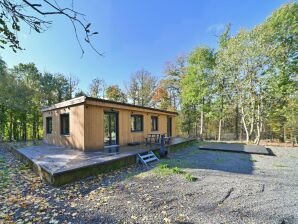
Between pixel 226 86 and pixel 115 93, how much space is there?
1425cm

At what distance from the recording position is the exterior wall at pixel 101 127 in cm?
797

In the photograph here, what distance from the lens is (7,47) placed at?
6.68 feet

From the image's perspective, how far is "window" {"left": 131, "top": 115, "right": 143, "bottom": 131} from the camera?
35.5ft

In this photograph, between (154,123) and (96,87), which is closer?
(154,123)

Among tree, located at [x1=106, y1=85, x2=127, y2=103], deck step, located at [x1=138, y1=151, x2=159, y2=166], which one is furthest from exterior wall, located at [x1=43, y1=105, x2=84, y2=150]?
tree, located at [x1=106, y1=85, x2=127, y2=103]

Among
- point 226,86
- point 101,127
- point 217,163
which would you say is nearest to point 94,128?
point 101,127

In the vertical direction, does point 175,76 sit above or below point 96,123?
above

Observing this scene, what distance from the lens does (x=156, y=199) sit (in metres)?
3.56

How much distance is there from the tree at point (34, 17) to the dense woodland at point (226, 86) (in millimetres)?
14658

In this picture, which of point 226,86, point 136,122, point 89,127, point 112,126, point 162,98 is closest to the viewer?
point 89,127

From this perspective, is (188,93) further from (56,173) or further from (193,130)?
(56,173)

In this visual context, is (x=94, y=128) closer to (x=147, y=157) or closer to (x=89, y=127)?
(x=89, y=127)

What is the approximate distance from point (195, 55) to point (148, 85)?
8.08 meters

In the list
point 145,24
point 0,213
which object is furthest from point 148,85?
point 0,213
